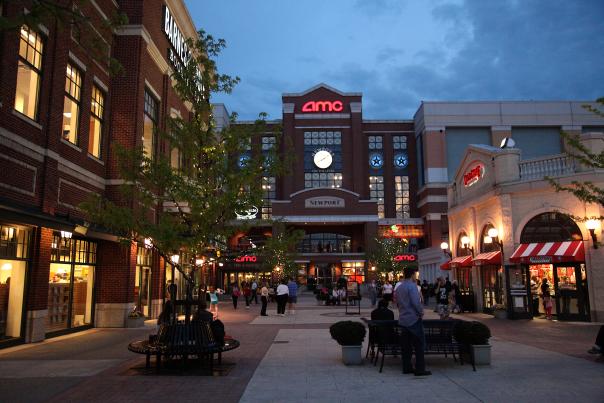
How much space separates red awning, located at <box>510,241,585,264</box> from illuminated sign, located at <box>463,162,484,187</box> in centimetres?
494

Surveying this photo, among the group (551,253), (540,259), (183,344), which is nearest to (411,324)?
(183,344)

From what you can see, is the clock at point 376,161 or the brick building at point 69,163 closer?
the brick building at point 69,163

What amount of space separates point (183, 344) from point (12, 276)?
6.65 m

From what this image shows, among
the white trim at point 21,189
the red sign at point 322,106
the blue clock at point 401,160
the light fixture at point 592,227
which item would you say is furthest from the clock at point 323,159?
the white trim at point 21,189

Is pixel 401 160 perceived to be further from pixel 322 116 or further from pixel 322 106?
pixel 322 106

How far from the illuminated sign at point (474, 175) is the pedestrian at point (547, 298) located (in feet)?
19.8

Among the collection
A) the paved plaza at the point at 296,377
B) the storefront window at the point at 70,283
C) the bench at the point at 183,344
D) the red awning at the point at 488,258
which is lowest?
the paved plaza at the point at 296,377

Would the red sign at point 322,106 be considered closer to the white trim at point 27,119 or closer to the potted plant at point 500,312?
the potted plant at point 500,312

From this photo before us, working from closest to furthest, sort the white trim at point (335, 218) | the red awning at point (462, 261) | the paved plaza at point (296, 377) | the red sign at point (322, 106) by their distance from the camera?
1. the paved plaza at point (296, 377)
2. the red awning at point (462, 261)
3. the white trim at point (335, 218)
4. the red sign at point (322, 106)

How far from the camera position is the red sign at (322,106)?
7081cm

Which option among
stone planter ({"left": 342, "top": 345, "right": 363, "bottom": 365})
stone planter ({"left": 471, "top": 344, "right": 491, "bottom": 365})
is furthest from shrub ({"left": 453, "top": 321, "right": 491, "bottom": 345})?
stone planter ({"left": 342, "top": 345, "right": 363, "bottom": 365})

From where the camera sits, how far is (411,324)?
9.05m

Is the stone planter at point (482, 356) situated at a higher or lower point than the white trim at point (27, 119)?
lower

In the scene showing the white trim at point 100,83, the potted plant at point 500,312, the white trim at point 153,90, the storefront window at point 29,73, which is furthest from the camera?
the white trim at point 153,90
